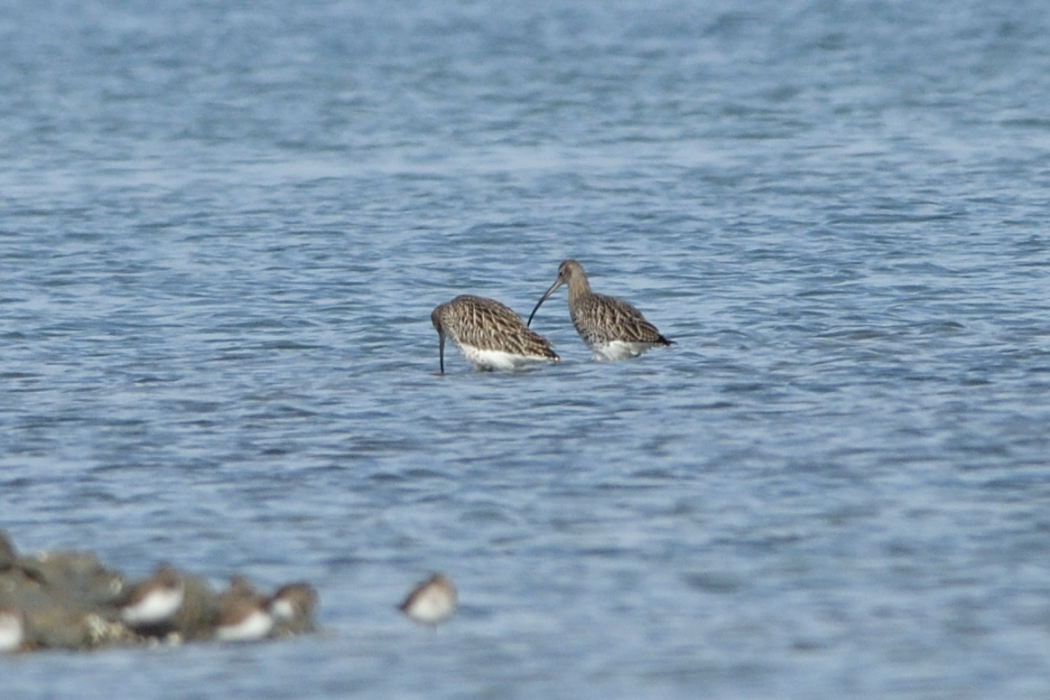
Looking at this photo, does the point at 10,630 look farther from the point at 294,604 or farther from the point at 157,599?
the point at 294,604

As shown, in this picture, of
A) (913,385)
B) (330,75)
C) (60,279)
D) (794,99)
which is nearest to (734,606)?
(913,385)

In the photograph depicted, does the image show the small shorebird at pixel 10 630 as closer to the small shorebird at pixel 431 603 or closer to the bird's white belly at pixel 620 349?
the small shorebird at pixel 431 603

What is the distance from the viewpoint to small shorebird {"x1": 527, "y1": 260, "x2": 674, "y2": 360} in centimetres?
1544

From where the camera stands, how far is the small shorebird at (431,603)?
8.91 meters

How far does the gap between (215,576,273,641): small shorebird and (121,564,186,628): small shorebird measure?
0.18m

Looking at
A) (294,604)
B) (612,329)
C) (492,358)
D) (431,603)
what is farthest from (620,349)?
(294,604)

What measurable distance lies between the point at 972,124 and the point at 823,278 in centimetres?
1458

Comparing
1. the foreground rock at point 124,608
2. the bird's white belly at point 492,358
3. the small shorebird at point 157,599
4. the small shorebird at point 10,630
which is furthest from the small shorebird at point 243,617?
the bird's white belly at point 492,358

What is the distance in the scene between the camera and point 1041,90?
3784cm

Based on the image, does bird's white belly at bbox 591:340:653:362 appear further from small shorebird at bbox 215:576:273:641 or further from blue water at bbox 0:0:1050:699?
small shorebird at bbox 215:576:273:641

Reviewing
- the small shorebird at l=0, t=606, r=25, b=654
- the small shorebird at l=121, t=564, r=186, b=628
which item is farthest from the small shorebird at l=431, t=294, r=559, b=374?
the small shorebird at l=0, t=606, r=25, b=654

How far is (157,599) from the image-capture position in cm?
870

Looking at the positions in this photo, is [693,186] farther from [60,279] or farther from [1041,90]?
[1041,90]

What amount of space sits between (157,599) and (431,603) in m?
1.09
